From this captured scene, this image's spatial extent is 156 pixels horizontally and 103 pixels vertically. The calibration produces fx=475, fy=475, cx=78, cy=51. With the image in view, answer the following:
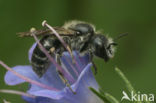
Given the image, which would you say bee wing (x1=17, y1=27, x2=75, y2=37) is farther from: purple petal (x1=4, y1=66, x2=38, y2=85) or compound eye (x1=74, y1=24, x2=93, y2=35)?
purple petal (x1=4, y1=66, x2=38, y2=85)

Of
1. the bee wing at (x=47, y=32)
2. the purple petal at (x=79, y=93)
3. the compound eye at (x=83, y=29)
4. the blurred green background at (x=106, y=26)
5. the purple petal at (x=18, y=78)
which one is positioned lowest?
the purple petal at (x=79, y=93)

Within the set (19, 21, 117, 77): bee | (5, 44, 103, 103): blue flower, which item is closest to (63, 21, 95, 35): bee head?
(19, 21, 117, 77): bee

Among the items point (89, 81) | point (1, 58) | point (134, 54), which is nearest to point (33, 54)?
point (89, 81)

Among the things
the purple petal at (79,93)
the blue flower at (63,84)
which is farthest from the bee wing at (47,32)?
the purple petal at (79,93)

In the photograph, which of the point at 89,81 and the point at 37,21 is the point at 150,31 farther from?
the point at 89,81

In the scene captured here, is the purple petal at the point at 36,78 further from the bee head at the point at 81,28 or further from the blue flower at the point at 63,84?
the bee head at the point at 81,28
